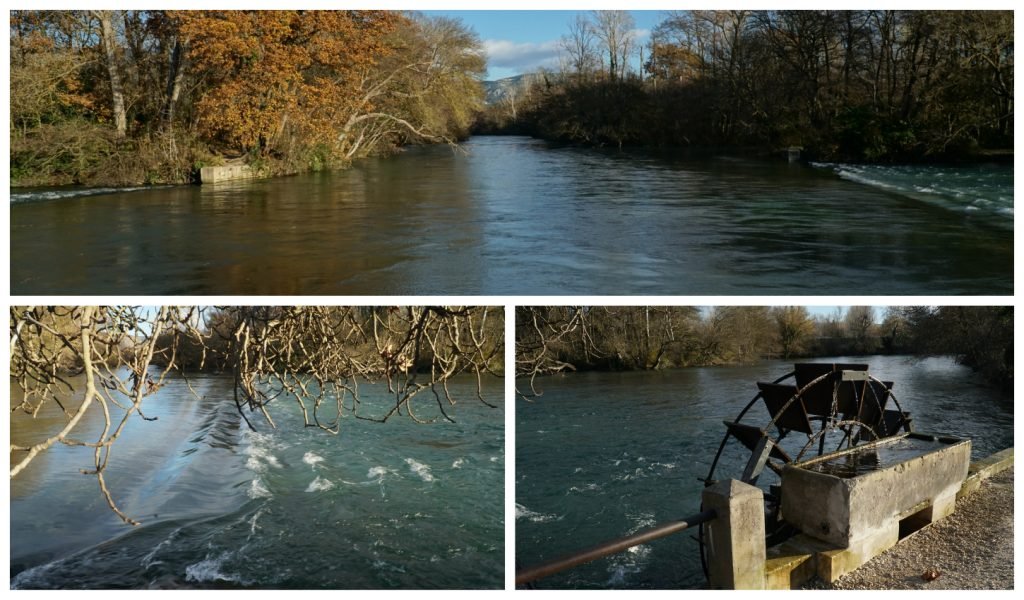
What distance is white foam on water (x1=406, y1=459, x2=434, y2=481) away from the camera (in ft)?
30.2

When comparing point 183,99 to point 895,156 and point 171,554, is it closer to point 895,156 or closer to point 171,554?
point 171,554

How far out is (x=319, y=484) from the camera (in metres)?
8.94

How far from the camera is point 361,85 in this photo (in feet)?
76.7

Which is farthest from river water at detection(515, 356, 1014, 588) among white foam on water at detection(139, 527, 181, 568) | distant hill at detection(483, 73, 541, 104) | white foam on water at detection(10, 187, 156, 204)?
distant hill at detection(483, 73, 541, 104)

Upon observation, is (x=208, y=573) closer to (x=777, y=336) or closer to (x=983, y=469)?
(x=983, y=469)

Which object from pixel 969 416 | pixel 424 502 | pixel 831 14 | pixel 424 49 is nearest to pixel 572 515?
pixel 424 502

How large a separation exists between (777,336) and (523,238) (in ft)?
24.2

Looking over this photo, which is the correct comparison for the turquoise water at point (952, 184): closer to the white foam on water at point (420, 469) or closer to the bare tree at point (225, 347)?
the white foam on water at point (420, 469)

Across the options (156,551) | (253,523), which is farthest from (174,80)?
(156,551)

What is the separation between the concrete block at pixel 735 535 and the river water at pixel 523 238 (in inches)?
104

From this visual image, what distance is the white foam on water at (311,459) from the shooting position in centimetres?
990

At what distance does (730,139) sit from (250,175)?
78.6ft

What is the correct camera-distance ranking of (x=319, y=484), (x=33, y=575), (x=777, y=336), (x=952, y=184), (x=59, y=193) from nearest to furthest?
(x=33, y=575), (x=319, y=484), (x=777, y=336), (x=59, y=193), (x=952, y=184)

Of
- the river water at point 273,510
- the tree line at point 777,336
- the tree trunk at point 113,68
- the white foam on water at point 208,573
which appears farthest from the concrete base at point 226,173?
the white foam on water at point 208,573
